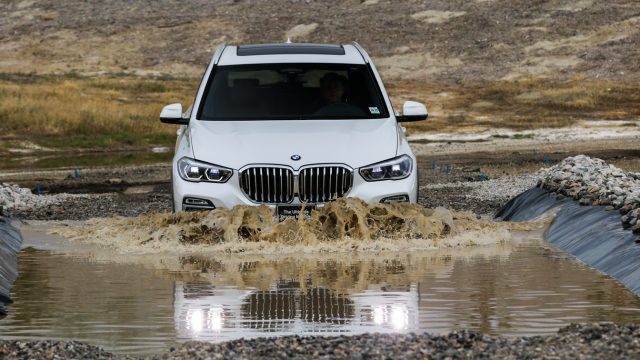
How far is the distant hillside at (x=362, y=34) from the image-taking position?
226 ft

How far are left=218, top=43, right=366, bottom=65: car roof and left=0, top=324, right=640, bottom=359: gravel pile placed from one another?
22.1 ft

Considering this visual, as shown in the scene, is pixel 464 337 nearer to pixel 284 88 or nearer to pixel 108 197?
pixel 284 88

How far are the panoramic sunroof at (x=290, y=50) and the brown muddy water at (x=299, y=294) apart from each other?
2495mm

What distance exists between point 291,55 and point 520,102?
42.0 meters

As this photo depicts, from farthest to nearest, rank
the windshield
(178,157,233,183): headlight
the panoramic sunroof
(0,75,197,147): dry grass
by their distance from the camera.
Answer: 1. (0,75,197,147): dry grass
2. the panoramic sunroof
3. the windshield
4. (178,157,233,183): headlight

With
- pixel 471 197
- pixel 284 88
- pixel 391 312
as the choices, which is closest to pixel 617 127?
pixel 471 197

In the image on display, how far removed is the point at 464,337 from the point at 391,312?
1838 mm

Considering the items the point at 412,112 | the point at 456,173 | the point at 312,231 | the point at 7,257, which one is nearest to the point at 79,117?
the point at 456,173

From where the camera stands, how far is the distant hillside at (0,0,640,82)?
6900 centimetres

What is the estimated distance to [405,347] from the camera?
7109 mm

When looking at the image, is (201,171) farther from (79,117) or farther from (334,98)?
(79,117)

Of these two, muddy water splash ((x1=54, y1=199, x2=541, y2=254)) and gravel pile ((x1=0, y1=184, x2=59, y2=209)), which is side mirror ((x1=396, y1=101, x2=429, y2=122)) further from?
gravel pile ((x1=0, y1=184, x2=59, y2=209))

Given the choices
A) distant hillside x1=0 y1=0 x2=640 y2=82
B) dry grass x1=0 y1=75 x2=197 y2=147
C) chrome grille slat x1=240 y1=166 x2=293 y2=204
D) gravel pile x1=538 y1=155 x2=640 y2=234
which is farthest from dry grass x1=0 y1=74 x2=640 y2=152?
chrome grille slat x1=240 y1=166 x2=293 y2=204

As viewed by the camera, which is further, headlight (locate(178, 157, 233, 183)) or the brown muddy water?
headlight (locate(178, 157, 233, 183))
